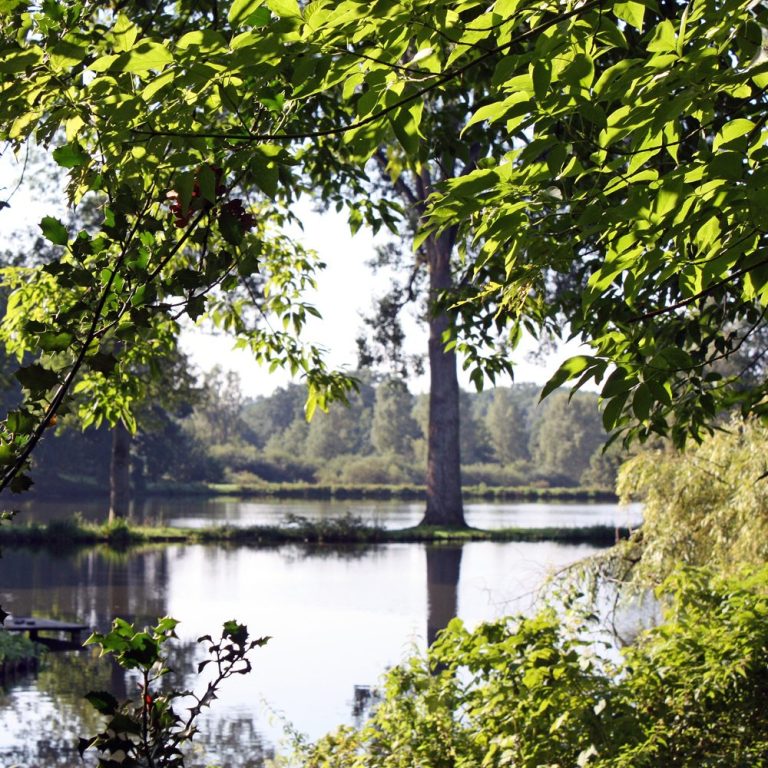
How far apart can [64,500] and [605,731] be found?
46.6 metres

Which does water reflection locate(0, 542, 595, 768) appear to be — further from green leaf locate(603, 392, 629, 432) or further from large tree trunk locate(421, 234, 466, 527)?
large tree trunk locate(421, 234, 466, 527)

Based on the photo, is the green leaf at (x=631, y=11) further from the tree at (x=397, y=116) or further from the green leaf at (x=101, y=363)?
the green leaf at (x=101, y=363)

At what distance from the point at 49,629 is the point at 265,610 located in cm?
340

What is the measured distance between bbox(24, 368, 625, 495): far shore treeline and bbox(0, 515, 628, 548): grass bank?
18.0 metres

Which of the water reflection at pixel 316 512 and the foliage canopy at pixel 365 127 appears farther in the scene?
the water reflection at pixel 316 512

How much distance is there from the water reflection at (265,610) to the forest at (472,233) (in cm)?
125

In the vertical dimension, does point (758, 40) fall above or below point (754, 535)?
above

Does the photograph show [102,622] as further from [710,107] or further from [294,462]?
[294,462]

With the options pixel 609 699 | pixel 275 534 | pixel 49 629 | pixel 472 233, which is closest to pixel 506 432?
pixel 275 534

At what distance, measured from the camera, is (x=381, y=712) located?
462 centimetres

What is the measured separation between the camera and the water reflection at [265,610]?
834 cm

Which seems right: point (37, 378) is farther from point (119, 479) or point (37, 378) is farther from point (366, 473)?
point (366, 473)

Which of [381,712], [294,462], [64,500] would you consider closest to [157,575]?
[381,712]

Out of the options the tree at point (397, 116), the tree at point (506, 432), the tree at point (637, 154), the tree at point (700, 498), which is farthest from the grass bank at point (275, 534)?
the tree at point (506, 432)
